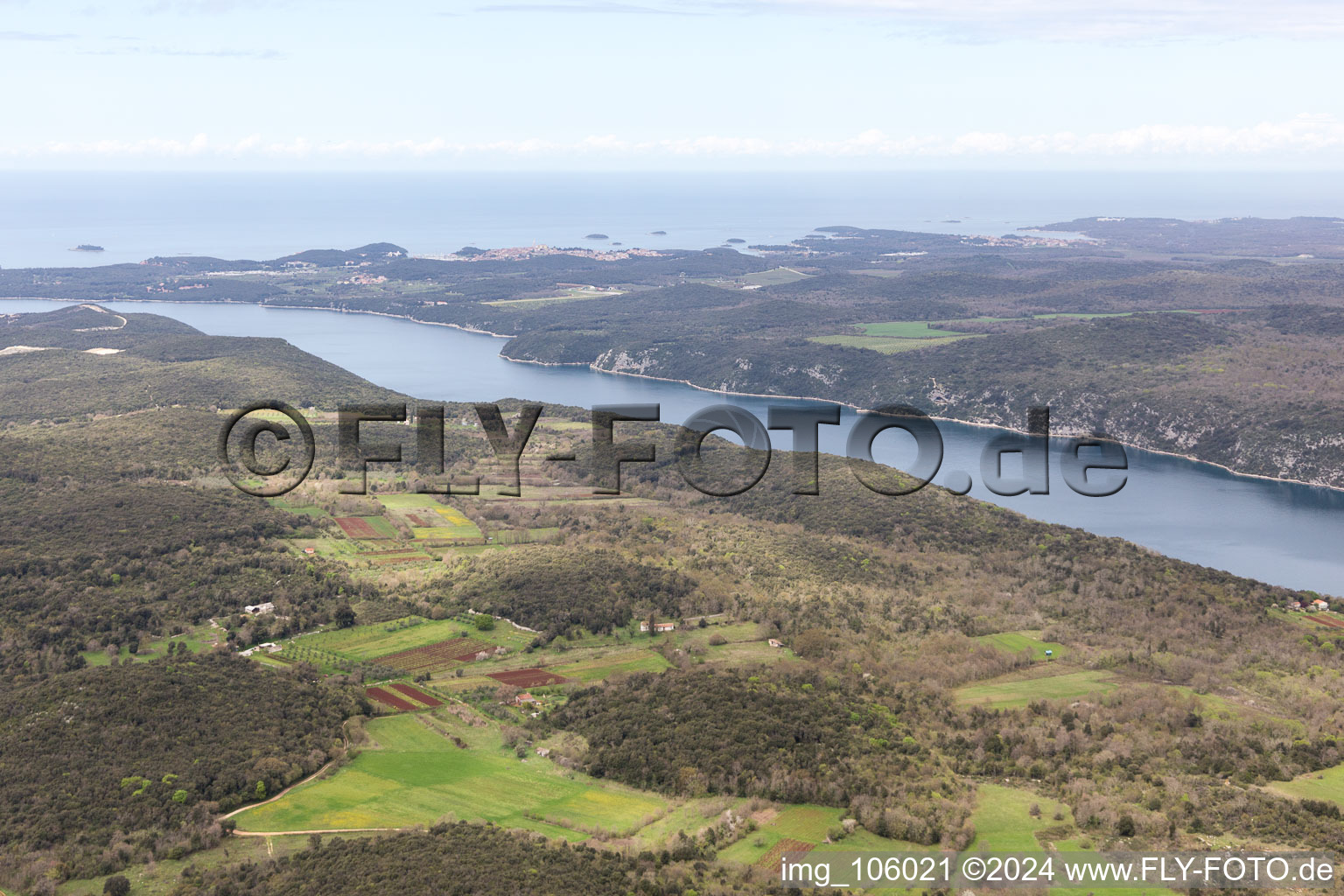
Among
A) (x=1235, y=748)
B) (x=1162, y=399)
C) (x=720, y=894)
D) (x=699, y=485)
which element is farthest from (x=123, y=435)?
(x=1162, y=399)

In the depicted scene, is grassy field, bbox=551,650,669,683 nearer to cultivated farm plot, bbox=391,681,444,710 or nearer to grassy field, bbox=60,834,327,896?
cultivated farm plot, bbox=391,681,444,710

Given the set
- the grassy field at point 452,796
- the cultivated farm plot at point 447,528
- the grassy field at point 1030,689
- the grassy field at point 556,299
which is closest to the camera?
the grassy field at point 452,796

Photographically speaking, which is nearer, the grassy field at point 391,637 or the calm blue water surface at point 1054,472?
the grassy field at point 391,637

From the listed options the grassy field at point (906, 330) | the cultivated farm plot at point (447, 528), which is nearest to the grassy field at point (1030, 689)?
the cultivated farm plot at point (447, 528)

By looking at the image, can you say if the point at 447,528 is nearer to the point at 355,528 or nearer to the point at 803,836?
the point at 355,528

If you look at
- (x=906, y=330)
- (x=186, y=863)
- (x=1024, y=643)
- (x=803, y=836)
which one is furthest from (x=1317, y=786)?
(x=906, y=330)

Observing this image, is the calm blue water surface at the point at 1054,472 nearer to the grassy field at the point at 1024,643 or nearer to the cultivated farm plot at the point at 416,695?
the grassy field at the point at 1024,643
